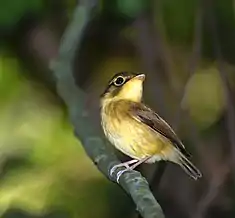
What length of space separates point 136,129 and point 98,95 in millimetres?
752

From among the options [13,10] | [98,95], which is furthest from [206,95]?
[13,10]

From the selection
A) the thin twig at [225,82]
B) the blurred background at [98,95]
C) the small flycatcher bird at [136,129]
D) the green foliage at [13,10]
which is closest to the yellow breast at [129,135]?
the small flycatcher bird at [136,129]

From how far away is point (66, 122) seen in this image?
2.45 meters

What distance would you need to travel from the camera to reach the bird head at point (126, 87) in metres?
1.65

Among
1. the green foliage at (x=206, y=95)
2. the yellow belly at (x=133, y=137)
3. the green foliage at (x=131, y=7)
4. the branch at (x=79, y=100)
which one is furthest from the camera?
the green foliage at (x=206, y=95)

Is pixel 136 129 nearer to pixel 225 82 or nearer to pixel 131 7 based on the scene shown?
pixel 225 82

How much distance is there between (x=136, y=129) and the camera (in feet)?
5.64

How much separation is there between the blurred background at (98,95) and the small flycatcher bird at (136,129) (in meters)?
0.55

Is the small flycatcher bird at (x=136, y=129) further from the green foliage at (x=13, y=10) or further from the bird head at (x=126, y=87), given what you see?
the green foliage at (x=13, y=10)

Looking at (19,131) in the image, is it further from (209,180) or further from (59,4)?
(209,180)

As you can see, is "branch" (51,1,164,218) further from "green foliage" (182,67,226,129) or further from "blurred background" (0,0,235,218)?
"green foliage" (182,67,226,129)

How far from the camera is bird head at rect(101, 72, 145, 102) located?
1654 mm

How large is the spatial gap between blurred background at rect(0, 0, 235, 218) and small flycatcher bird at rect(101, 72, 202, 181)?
1.80 feet

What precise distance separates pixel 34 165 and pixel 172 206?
380mm
